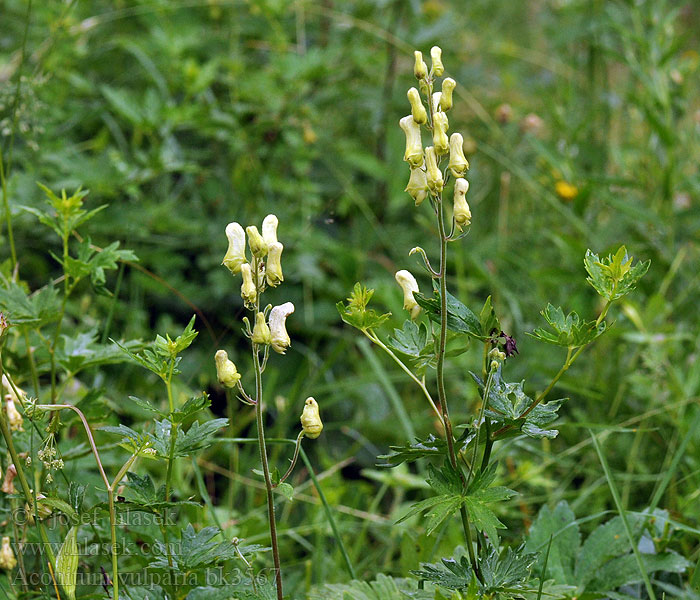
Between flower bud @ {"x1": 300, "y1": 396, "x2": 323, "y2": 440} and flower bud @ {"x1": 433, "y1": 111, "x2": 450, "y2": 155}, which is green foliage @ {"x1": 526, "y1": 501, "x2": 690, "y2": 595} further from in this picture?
flower bud @ {"x1": 433, "y1": 111, "x2": 450, "y2": 155}

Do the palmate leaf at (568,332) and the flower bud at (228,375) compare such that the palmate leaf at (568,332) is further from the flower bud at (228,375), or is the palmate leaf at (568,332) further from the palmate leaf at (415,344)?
the flower bud at (228,375)

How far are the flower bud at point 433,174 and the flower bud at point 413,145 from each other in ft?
0.06

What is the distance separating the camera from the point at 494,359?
962mm

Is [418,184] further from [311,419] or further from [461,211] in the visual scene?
[311,419]

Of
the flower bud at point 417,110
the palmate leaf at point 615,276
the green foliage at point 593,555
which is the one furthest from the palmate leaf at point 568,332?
the green foliage at point 593,555

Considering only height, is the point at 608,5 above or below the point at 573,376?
above

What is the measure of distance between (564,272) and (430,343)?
128 cm

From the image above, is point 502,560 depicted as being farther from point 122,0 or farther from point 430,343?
Answer: point 122,0

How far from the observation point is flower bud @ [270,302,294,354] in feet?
3.21

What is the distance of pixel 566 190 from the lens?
254 centimetres

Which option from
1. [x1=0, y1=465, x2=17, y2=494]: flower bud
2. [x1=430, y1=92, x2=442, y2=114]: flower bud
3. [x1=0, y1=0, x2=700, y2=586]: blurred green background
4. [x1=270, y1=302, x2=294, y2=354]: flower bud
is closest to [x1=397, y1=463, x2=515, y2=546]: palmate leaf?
[x1=270, y1=302, x2=294, y2=354]: flower bud

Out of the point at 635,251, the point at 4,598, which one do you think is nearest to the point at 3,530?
the point at 4,598

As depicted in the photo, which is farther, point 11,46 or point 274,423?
point 11,46

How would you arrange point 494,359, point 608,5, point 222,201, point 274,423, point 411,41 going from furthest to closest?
point 608,5 → point 411,41 → point 222,201 → point 274,423 → point 494,359
